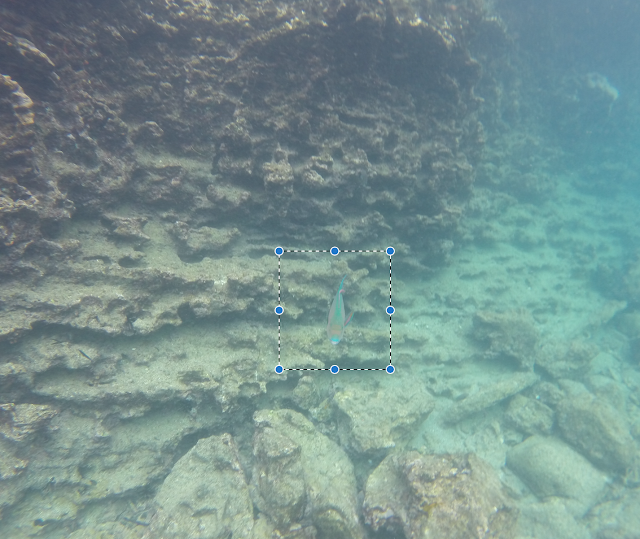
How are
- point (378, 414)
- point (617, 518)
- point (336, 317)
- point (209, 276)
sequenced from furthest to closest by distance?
point (617, 518), point (378, 414), point (209, 276), point (336, 317)

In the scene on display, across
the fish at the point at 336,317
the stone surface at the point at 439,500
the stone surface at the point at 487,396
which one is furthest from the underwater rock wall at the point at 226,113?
the stone surface at the point at 439,500

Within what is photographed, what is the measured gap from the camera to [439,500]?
3.80 meters

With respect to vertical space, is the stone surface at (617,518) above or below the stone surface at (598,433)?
below

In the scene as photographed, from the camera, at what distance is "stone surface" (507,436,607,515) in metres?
6.61

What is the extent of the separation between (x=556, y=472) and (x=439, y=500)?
15.5ft

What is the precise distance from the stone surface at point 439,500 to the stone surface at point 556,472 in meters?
3.32

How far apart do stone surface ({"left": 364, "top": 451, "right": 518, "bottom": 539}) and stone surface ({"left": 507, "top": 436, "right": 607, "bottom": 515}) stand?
3.32 metres

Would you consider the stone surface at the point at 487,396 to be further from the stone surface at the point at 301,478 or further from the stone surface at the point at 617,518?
the stone surface at the point at 301,478

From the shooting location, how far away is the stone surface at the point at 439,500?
3652mm

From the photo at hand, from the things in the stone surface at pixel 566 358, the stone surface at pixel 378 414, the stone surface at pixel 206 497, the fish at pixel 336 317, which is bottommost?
the stone surface at pixel 206 497

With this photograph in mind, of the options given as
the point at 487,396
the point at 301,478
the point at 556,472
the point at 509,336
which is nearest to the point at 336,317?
the point at 301,478

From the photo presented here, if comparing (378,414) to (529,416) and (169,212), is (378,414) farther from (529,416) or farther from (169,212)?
(169,212)

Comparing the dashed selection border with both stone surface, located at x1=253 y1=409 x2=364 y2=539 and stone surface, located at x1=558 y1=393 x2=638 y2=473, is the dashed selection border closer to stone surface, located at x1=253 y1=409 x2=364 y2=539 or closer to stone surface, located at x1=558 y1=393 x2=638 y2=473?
stone surface, located at x1=253 y1=409 x2=364 y2=539

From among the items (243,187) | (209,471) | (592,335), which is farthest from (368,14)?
(592,335)
